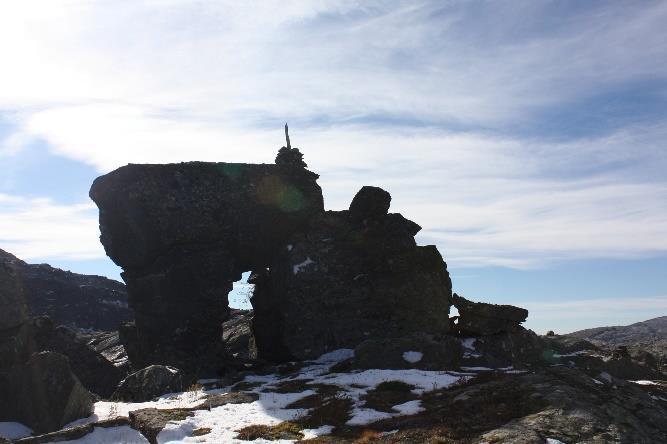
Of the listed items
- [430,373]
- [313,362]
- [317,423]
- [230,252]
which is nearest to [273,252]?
[230,252]

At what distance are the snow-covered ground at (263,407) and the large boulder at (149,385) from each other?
3.16 feet

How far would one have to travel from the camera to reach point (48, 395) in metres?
22.9

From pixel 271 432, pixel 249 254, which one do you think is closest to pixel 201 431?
pixel 271 432

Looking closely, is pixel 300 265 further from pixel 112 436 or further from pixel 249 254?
pixel 112 436

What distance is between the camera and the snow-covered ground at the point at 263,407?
18.2 metres

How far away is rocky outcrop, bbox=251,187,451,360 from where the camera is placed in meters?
38.5

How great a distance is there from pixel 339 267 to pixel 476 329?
12.3 meters

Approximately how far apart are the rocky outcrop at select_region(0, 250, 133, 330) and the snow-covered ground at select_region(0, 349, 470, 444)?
59.2 metres

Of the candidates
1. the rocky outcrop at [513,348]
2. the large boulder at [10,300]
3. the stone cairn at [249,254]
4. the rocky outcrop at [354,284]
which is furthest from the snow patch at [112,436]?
the rocky outcrop at [513,348]

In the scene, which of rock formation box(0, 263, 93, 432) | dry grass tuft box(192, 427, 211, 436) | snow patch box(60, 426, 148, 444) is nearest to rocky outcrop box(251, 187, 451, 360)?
rock formation box(0, 263, 93, 432)

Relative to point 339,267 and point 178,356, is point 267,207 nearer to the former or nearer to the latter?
point 339,267

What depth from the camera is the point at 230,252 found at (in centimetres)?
4078

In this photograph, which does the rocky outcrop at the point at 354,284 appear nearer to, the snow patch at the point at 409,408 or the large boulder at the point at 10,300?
the snow patch at the point at 409,408

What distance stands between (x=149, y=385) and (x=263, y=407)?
26.2 feet
